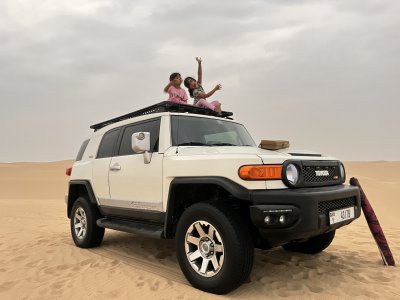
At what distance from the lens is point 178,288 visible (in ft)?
12.7

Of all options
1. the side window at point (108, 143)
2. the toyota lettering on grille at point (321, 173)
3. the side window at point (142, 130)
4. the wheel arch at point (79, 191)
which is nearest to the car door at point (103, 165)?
the side window at point (108, 143)

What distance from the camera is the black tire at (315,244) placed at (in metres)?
5.14

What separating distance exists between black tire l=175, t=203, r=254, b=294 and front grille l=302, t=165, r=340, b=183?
0.85 meters

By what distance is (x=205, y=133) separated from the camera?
4.86 metres

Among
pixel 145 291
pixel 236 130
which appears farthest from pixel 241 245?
pixel 236 130

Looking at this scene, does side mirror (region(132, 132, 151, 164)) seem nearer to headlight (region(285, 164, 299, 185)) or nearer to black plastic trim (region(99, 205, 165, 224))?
black plastic trim (region(99, 205, 165, 224))

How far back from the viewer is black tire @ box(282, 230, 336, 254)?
16.9ft

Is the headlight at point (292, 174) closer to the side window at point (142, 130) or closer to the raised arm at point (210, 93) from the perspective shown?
the side window at point (142, 130)

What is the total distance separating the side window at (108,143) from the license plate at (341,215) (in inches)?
131

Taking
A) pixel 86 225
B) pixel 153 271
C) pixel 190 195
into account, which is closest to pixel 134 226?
pixel 153 271

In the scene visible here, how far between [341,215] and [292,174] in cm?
80

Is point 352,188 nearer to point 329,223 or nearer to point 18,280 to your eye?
point 329,223

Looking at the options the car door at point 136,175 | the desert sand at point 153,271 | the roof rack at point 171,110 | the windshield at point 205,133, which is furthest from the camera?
the roof rack at point 171,110

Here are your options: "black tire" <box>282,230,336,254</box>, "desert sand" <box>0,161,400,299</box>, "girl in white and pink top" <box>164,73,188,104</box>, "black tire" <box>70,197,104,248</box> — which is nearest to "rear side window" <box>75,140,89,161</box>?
"black tire" <box>70,197,104,248</box>
